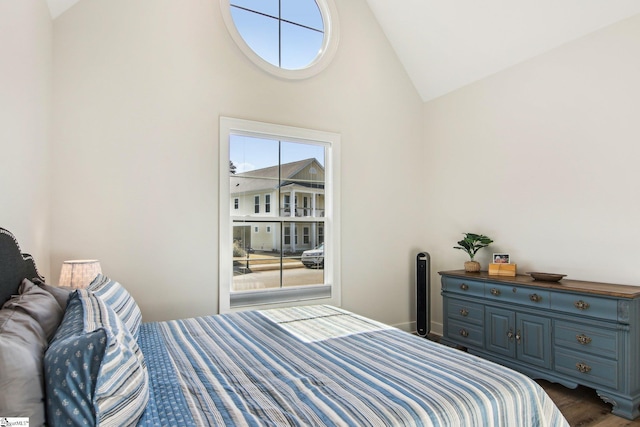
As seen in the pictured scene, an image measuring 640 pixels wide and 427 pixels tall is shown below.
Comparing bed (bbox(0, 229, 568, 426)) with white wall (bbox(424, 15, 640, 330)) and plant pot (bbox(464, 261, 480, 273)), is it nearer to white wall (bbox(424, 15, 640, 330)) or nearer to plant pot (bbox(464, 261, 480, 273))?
plant pot (bbox(464, 261, 480, 273))

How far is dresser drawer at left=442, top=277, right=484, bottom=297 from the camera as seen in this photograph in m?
3.34

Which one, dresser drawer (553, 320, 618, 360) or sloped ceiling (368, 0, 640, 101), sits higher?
sloped ceiling (368, 0, 640, 101)

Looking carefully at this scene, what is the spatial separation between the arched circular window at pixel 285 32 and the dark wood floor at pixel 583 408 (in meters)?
3.46

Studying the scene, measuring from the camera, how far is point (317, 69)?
371cm

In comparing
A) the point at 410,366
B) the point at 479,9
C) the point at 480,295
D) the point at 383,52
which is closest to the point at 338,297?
the point at 480,295

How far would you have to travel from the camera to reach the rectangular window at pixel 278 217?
3.32 m

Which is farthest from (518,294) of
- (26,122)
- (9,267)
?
(26,122)

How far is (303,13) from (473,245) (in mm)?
2909

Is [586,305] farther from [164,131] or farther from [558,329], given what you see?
[164,131]

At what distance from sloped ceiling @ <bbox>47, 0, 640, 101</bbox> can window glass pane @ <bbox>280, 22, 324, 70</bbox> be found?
2.75 feet

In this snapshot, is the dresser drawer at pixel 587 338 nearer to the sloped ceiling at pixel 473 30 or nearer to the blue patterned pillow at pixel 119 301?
the sloped ceiling at pixel 473 30

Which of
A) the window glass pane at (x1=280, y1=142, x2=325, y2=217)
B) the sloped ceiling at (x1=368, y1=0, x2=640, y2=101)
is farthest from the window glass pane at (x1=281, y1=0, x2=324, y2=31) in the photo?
the window glass pane at (x1=280, y1=142, x2=325, y2=217)

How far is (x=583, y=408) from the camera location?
2561 millimetres

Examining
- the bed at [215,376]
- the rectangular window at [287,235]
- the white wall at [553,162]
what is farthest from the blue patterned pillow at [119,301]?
the white wall at [553,162]
